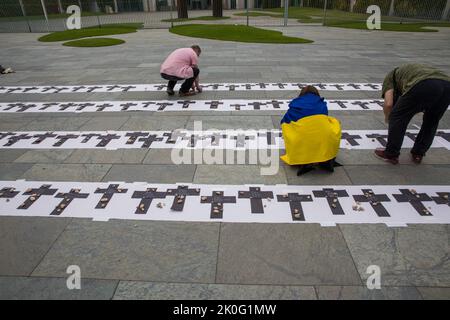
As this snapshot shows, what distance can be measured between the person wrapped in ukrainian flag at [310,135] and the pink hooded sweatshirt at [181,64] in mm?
3490

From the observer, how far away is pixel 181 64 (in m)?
6.77

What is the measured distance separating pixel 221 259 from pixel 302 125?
2052 mm

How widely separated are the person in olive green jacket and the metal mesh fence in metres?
17.4

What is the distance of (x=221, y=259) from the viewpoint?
2793 mm

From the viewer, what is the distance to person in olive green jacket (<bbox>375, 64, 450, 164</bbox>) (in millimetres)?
3611

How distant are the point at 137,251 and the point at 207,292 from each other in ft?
2.81

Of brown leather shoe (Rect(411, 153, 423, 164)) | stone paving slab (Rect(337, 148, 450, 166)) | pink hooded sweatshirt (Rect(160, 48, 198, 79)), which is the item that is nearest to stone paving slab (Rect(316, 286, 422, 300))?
stone paving slab (Rect(337, 148, 450, 166))

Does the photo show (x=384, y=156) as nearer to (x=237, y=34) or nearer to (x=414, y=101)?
(x=414, y=101)

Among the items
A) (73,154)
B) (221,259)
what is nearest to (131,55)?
(73,154)

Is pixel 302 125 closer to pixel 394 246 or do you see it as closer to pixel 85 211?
pixel 394 246

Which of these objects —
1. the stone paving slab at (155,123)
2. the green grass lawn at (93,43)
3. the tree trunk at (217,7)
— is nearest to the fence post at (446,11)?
the tree trunk at (217,7)

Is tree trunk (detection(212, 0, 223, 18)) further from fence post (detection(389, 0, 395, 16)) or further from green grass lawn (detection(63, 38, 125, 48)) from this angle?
fence post (detection(389, 0, 395, 16))

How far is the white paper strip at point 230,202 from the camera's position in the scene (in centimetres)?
332

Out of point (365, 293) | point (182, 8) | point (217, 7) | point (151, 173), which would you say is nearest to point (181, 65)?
point (151, 173)
